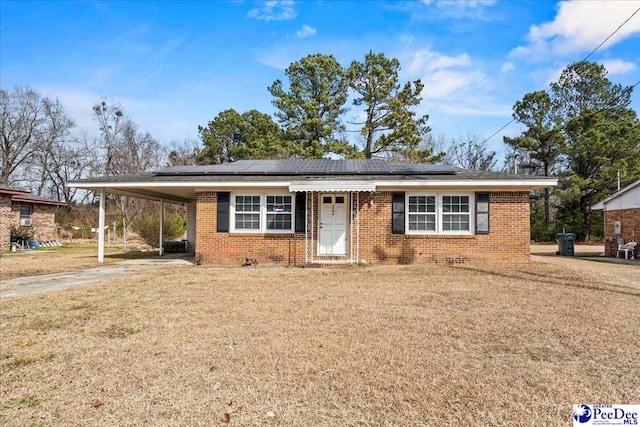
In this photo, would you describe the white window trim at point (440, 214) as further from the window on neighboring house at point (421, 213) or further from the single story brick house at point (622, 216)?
the single story brick house at point (622, 216)

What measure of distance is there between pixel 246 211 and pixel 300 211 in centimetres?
180

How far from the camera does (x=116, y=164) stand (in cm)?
3481

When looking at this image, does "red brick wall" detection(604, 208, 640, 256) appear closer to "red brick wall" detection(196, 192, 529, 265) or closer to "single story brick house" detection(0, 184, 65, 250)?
"red brick wall" detection(196, 192, 529, 265)

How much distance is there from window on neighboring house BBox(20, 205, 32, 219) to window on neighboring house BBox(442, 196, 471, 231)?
79.4 ft

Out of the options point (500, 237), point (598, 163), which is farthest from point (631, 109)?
point (500, 237)

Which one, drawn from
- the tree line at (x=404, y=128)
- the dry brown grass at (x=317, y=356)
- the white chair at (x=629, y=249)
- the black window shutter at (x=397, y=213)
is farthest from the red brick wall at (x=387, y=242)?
the tree line at (x=404, y=128)

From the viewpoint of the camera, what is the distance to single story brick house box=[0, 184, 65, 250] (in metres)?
21.0

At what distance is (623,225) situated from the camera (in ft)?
54.9

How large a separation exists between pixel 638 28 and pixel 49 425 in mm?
15752

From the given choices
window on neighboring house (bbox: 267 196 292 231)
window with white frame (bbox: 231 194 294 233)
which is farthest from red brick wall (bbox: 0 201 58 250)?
window on neighboring house (bbox: 267 196 292 231)

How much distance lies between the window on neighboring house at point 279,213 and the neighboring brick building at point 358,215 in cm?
3

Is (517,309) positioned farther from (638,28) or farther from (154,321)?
(638,28)

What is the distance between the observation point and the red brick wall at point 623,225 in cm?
1589

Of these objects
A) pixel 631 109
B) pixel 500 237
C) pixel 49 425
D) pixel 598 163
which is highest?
pixel 631 109
